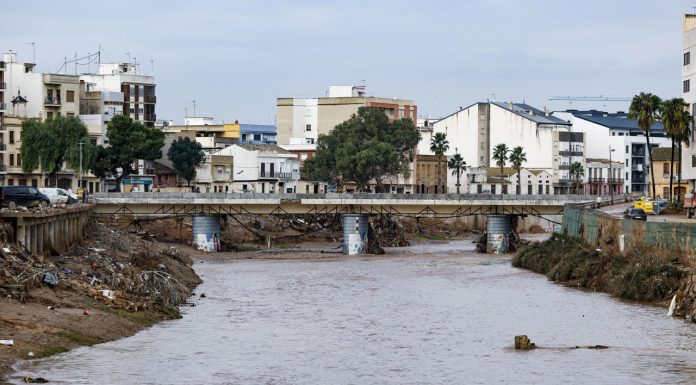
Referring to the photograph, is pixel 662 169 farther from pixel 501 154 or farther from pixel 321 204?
pixel 321 204

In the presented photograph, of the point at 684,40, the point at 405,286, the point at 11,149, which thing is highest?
the point at 684,40

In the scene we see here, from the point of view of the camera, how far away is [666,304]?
62.1 m

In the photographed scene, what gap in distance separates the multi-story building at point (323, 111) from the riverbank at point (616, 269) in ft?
264

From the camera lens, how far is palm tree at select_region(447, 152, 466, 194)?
564ft

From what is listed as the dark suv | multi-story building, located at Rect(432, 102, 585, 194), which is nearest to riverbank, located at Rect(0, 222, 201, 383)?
the dark suv

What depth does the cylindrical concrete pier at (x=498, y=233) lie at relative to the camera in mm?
112500

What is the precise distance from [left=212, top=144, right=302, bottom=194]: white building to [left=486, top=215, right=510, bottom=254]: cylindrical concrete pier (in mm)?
44754

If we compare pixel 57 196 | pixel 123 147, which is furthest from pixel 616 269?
pixel 123 147

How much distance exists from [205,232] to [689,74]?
127ft

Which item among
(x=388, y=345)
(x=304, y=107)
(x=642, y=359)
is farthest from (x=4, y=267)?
(x=304, y=107)

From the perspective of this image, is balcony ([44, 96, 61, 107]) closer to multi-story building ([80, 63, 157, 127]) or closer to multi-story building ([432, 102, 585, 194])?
multi-story building ([80, 63, 157, 127])

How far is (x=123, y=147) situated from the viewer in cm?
13412

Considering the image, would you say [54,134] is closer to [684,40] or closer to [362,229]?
[362,229]

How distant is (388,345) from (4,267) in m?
13.9
